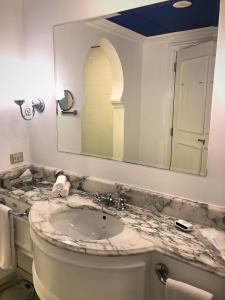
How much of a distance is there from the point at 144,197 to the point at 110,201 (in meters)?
0.20

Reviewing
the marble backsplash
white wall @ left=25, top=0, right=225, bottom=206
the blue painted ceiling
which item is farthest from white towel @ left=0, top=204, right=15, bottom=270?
the blue painted ceiling

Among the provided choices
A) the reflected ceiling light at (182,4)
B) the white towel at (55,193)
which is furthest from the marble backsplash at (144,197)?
the reflected ceiling light at (182,4)

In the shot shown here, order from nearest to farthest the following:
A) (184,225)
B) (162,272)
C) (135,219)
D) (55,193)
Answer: (162,272), (184,225), (135,219), (55,193)

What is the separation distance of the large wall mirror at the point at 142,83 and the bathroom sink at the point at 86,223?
1.20 ft

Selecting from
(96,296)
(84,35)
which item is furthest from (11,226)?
(84,35)

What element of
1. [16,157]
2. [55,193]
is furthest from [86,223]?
[16,157]

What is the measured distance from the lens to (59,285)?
3.73ft

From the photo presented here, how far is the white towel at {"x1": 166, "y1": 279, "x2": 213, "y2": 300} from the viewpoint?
0.95 metres

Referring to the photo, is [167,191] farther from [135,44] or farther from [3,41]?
[3,41]

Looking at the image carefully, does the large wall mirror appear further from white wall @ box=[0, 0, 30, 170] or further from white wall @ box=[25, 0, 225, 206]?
white wall @ box=[0, 0, 30, 170]

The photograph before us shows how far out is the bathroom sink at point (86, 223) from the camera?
138 cm

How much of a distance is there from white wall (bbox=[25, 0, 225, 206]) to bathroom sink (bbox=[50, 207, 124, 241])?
27 cm

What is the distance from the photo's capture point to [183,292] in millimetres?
977

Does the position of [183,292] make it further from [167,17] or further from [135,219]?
[167,17]
